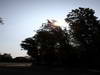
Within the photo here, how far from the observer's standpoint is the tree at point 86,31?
37491 millimetres

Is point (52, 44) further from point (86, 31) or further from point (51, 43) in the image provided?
point (86, 31)

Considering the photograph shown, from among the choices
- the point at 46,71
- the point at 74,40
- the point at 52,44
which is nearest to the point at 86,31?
the point at 74,40

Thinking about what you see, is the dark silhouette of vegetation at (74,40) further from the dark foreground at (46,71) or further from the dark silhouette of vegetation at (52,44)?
the dark foreground at (46,71)

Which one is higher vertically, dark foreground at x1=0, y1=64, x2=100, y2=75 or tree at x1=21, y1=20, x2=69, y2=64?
tree at x1=21, y1=20, x2=69, y2=64

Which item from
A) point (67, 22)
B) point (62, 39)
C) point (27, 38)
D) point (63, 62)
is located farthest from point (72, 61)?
point (27, 38)

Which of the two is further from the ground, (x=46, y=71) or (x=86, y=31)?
(x=86, y=31)

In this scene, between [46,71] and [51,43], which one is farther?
[51,43]

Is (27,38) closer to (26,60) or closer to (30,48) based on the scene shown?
(30,48)

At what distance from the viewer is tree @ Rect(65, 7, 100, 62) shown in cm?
3749

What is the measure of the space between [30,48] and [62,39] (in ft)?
48.7

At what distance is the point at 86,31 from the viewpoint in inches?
1560

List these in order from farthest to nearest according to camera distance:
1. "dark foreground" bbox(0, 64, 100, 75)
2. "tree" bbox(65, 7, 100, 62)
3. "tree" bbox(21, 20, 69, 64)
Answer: "tree" bbox(21, 20, 69, 64) → "tree" bbox(65, 7, 100, 62) → "dark foreground" bbox(0, 64, 100, 75)

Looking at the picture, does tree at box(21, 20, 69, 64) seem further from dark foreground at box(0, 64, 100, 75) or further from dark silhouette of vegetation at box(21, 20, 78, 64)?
dark foreground at box(0, 64, 100, 75)

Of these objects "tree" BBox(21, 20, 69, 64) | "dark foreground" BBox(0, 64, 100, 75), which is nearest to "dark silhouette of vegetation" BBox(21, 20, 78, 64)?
"tree" BBox(21, 20, 69, 64)
